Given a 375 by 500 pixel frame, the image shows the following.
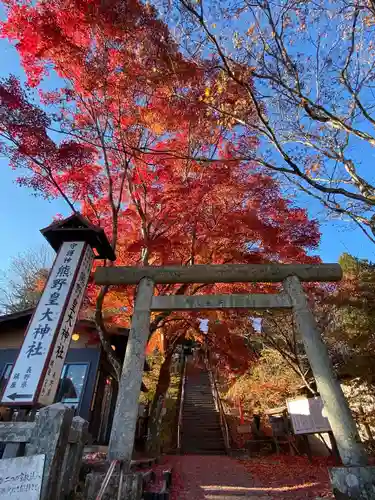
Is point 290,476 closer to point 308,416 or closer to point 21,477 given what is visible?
point 308,416

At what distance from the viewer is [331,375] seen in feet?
18.5

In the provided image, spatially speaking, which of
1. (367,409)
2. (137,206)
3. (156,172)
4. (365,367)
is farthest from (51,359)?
(367,409)

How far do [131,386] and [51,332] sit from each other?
6.23ft

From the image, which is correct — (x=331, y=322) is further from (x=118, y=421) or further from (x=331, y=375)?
(x=118, y=421)

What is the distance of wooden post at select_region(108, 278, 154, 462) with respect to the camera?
500 centimetres

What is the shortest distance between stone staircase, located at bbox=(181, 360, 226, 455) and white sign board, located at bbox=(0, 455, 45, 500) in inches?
519

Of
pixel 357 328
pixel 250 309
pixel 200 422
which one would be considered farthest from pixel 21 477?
pixel 200 422

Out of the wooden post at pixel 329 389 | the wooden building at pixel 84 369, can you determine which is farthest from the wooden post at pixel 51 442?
the wooden building at pixel 84 369

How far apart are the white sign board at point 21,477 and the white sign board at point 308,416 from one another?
34.1ft

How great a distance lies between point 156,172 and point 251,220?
3.93m

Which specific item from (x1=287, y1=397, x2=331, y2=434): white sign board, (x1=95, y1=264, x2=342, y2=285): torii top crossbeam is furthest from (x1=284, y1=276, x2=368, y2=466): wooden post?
(x1=287, y1=397, x2=331, y2=434): white sign board

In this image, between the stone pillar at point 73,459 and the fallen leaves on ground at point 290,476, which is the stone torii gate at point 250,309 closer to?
the stone pillar at point 73,459

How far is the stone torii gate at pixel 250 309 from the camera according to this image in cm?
482

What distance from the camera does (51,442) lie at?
3.82m
